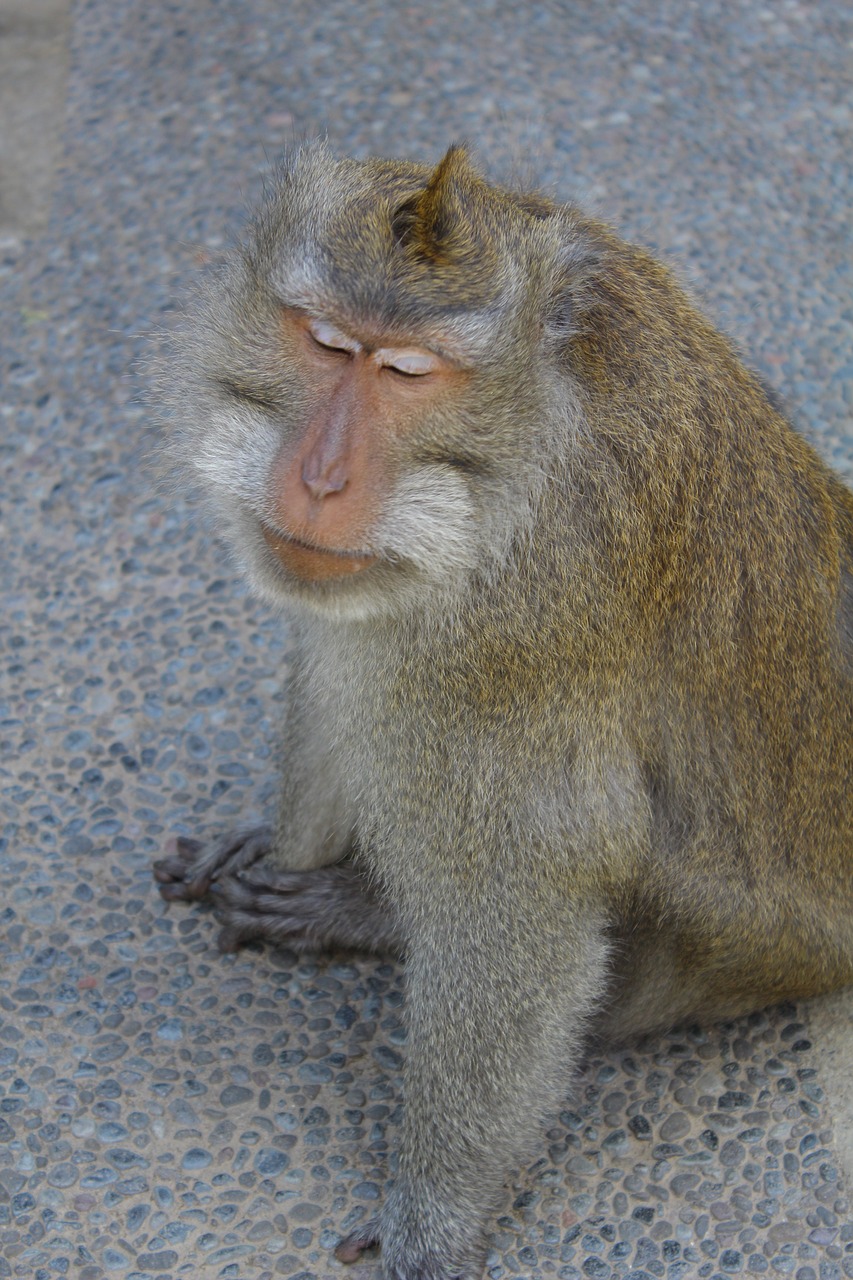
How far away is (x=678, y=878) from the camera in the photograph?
2.81 meters

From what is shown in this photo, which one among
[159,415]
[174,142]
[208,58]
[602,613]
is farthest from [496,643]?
[208,58]

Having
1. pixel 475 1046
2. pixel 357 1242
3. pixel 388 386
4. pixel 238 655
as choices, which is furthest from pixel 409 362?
pixel 238 655

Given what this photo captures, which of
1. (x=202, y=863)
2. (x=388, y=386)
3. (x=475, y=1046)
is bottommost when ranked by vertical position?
(x=202, y=863)

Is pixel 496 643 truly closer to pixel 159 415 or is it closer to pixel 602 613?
pixel 602 613

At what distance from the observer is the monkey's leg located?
8.81 ft

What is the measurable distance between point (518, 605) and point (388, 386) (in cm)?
45

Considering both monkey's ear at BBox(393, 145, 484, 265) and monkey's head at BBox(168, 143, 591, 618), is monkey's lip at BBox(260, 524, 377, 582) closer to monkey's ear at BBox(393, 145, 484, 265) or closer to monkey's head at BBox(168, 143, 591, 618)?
monkey's head at BBox(168, 143, 591, 618)

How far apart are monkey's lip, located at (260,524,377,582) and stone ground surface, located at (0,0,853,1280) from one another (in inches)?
33.8

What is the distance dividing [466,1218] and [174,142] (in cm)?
413

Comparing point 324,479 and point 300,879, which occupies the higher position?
point 324,479

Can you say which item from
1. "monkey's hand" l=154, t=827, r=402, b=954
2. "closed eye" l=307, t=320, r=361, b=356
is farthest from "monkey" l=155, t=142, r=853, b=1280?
"monkey's hand" l=154, t=827, r=402, b=954

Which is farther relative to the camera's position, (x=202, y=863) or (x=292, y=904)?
(x=202, y=863)

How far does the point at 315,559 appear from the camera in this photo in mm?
2430

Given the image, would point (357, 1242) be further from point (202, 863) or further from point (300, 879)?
point (202, 863)
